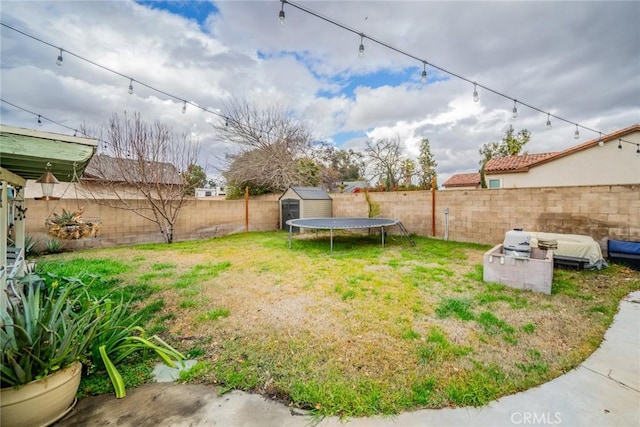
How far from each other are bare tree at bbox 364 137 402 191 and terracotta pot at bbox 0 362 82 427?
810 inches

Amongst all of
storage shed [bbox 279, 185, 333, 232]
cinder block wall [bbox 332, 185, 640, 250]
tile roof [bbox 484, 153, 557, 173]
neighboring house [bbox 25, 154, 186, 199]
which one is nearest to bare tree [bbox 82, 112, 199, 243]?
neighboring house [bbox 25, 154, 186, 199]

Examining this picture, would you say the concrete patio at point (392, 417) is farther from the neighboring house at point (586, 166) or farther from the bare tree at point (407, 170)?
the bare tree at point (407, 170)

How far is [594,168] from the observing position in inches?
426

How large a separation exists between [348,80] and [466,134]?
43.4ft

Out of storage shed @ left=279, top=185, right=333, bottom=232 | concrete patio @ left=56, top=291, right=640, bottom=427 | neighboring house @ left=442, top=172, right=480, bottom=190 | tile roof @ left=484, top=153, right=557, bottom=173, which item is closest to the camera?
concrete patio @ left=56, top=291, right=640, bottom=427

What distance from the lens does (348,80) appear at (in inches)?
387

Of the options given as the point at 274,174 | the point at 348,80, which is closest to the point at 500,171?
the point at 348,80

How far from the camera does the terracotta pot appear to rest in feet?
4.79

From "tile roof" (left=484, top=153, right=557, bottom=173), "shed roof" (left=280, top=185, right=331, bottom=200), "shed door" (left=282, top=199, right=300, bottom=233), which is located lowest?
"shed door" (left=282, top=199, right=300, bottom=233)

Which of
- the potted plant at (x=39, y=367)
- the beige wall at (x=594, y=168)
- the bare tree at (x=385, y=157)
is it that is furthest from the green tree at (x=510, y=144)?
the potted plant at (x=39, y=367)

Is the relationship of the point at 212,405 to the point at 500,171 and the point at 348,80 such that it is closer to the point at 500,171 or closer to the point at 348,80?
the point at 348,80

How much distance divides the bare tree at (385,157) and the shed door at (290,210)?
11612mm

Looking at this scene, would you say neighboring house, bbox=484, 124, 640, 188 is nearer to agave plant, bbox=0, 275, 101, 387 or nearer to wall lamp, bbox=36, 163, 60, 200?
agave plant, bbox=0, 275, 101, 387

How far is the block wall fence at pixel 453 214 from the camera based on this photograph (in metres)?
5.52
